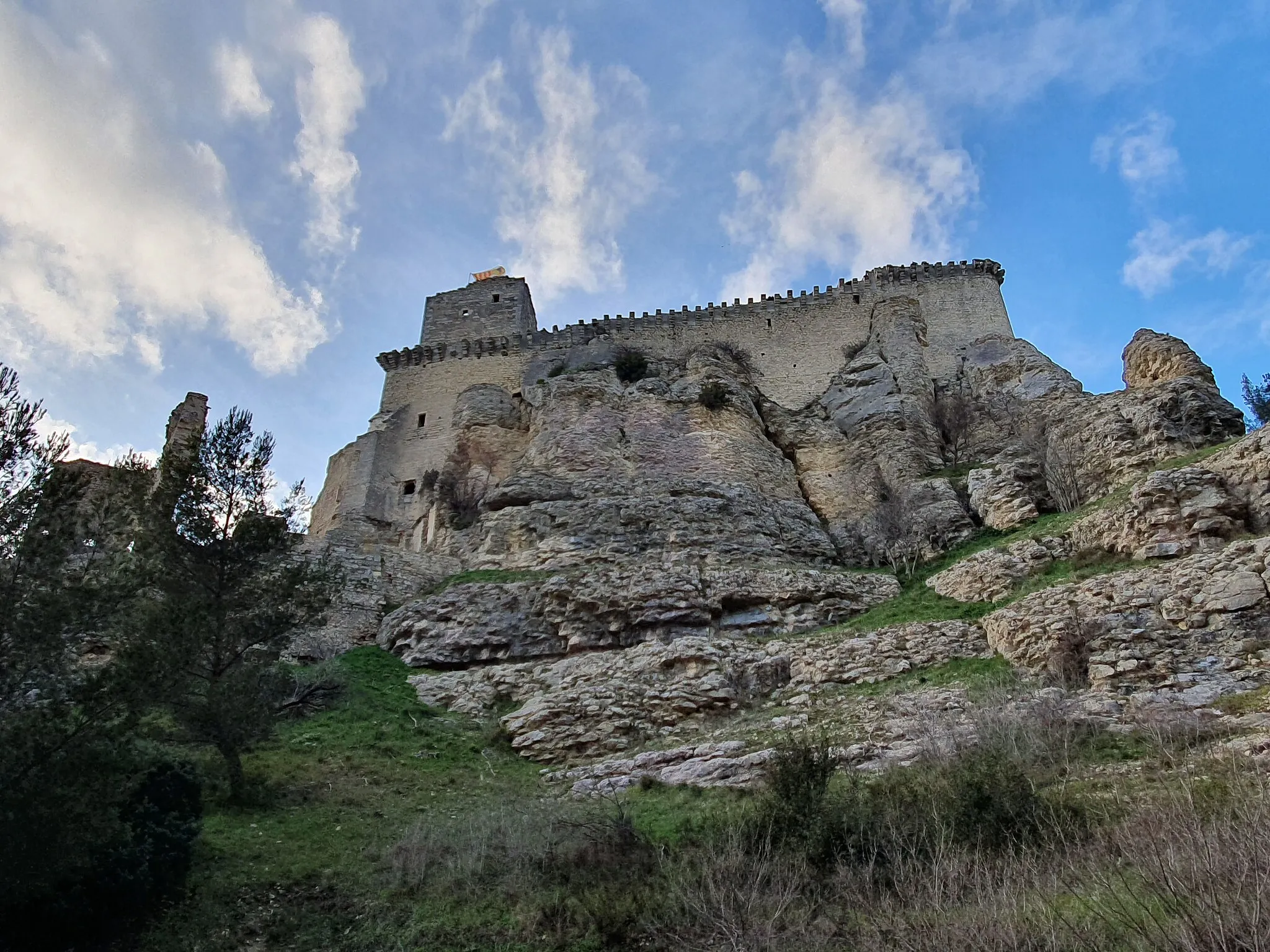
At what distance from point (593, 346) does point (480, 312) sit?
8.43 m

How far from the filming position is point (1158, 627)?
40.1ft

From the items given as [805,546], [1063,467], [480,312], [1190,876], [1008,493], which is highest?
[480,312]

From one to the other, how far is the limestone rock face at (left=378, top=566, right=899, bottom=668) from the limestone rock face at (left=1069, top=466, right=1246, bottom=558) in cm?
479

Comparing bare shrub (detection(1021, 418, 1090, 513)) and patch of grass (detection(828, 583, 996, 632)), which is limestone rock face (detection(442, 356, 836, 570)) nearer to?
patch of grass (detection(828, 583, 996, 632))

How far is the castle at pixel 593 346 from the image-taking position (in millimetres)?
32000

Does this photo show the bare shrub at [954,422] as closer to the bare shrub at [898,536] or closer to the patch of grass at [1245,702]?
the bare shrub at [898,536]

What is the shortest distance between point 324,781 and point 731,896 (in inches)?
304

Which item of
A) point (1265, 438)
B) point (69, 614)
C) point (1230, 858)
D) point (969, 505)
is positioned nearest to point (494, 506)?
point (969, 505)

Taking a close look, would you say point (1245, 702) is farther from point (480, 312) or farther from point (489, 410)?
point (480, 312)

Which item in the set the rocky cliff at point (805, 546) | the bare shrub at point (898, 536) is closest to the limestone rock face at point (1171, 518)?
the rocky cliff at point (805, 546)

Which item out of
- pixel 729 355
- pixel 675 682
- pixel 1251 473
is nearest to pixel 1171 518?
pixel 1251 473

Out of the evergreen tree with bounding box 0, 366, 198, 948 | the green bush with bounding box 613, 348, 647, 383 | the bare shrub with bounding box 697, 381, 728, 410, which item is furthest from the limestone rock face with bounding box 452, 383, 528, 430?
the evergreen tree with bounding box 0, 366, 198, 948

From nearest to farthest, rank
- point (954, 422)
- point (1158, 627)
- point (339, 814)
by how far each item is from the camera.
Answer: point (339, 814) < point (1158, 627) < point (954, 422)

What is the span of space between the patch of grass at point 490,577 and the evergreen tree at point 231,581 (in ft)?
19.6
